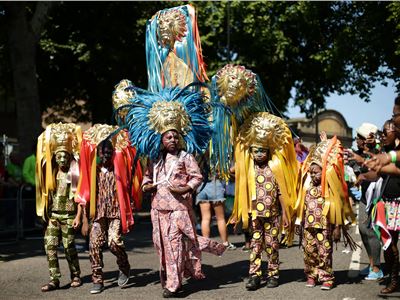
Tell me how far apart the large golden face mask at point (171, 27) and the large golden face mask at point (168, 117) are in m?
1.25

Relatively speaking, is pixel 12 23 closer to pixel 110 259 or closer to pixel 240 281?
pixel 110 259

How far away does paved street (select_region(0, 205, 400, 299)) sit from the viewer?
6.88 meters

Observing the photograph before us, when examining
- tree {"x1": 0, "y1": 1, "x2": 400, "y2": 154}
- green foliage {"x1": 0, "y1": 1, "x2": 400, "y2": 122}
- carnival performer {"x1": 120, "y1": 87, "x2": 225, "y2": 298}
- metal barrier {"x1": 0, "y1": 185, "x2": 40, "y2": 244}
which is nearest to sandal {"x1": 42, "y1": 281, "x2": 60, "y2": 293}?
carnival performer {"x1": 120, "y1": 87, "x2": 225, "y2": 298}

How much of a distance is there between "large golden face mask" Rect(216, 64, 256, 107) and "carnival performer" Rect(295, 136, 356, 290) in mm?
1030

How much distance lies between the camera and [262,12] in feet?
86.9

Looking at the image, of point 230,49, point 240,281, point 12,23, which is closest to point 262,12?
point 230,49

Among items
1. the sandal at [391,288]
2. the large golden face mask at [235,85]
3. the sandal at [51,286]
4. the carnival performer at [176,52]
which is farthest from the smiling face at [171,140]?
the sandal at [391,288]

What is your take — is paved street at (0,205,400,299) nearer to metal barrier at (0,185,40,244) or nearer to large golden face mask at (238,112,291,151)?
metal barrier at (0,185,40,244)

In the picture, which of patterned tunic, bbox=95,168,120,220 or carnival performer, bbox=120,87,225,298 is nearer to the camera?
carnival performer, bbox=120,87,225,298

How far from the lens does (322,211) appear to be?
23.5 feet

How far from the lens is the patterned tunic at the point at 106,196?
7332 mm

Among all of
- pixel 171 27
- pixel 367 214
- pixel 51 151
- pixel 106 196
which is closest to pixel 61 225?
pixel 106 196

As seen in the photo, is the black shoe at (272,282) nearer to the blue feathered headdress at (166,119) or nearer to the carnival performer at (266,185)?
the carnival performer at (266,185)

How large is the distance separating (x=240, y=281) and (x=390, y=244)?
1.78 meters
